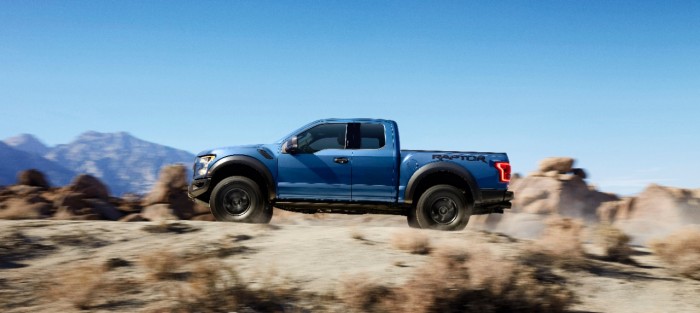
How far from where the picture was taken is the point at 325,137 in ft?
35.2

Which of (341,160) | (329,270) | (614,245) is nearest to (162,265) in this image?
(329,270)

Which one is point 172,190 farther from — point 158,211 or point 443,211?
point 443,211

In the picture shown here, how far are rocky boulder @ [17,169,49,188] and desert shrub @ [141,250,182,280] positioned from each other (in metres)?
21.5

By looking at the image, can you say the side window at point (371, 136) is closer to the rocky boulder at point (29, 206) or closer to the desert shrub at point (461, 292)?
the desert shrub at point (461, 292)

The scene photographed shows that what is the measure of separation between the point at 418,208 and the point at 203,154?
3.97m

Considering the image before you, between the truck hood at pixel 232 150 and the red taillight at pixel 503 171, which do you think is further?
the truck hood at pixel 232 150

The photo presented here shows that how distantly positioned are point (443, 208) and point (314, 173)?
2.31 metres

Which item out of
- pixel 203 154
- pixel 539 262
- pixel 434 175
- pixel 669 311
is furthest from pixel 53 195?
pixel 669 311

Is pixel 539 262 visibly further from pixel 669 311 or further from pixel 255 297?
pixel 255 297

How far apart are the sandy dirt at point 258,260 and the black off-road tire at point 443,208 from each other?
15.0 inches

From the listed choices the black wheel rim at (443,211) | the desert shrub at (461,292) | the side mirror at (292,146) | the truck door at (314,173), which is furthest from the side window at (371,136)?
the desert shrub at (461,292)

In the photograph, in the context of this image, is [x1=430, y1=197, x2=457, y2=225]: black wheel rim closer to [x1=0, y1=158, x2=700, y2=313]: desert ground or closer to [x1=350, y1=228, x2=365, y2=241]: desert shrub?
[x1=0, y1=158, x2=700, y2=313]: desert ground

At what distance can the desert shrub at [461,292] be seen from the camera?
6.43 m

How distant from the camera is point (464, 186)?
10.2 m
